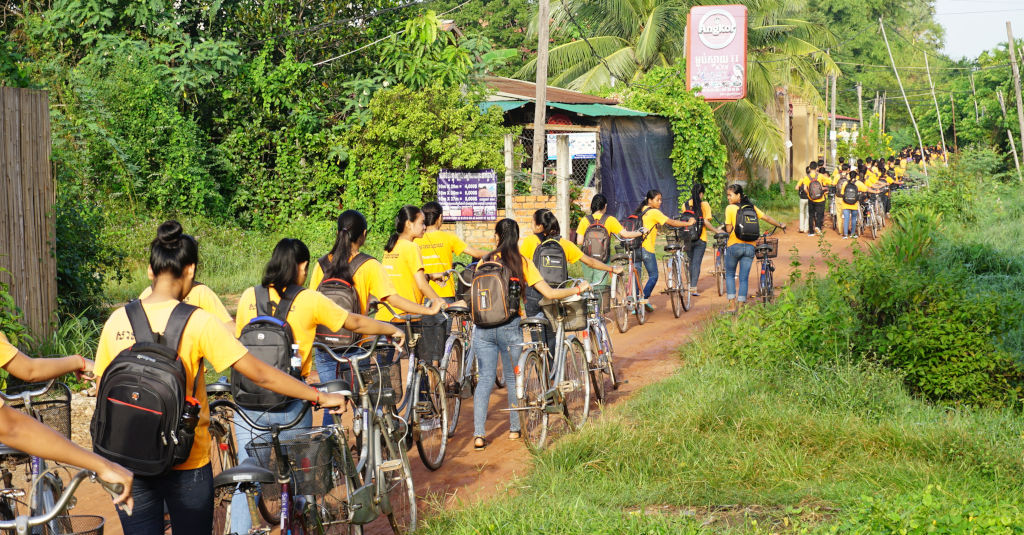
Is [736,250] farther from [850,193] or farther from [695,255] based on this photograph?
[850,193]

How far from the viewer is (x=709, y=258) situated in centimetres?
2038

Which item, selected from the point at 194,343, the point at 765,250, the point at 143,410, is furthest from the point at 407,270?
the point at 765,250

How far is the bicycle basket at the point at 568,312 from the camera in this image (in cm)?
778

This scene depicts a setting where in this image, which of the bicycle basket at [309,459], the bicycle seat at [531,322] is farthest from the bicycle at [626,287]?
the bicycle basket at [309,459]

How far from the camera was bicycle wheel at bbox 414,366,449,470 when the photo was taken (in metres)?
6.89

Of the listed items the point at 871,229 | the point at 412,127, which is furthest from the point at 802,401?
the point at 871,229

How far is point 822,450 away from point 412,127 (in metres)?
11.7

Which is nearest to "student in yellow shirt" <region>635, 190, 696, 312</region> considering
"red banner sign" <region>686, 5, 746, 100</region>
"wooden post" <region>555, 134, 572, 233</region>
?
"wooden post" <region>555, 134, 572, 233</region>

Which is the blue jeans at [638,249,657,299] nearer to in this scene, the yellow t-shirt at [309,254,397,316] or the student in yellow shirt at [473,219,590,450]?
the student in yellow shirt at [473,219,590,450]

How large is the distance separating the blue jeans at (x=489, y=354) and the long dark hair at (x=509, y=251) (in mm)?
390

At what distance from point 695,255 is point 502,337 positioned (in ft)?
24.9

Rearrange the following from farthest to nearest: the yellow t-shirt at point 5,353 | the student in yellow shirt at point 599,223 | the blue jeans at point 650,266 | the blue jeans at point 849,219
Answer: the blue jeans at point 849,219 → the blue jeans at point 650,266 → the student in yellow shirt at point 599,223 → the yellow t-shirt at point 5,353

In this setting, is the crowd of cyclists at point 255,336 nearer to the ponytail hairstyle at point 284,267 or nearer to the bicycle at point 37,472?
the ponytail hairstyle at point 284,267

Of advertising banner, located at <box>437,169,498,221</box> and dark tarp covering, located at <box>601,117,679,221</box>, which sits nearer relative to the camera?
advertising banner, located at <box>437,169,498,221</box>
